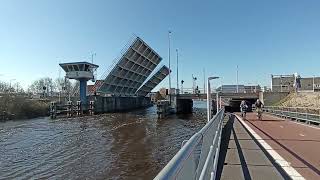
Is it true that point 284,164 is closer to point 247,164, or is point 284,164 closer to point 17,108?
point 247,164

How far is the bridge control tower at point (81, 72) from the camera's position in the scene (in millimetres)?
66438

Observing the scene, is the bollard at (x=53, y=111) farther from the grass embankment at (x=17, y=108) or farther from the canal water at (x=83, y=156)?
the canal water at (x=83, y=156)

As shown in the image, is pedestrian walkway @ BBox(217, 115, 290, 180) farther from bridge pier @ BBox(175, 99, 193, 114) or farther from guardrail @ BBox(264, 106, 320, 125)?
bridge pier @ BBox(175, 99, 193, 114)

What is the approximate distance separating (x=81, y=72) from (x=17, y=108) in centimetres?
1499

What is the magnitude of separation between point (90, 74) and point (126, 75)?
262 inches

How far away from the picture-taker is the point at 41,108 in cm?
6091

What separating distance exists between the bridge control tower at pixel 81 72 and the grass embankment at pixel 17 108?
→ 9874 millimetres

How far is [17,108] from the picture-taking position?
5444 centimetres

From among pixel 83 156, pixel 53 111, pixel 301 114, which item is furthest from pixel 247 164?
pixel 53 111

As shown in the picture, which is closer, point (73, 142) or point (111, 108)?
point (73, 142)

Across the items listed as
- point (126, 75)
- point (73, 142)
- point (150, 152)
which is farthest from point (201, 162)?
point (126, 75)

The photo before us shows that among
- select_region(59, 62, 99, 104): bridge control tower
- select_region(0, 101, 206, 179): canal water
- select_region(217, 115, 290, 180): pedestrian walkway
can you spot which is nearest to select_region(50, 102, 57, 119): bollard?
select_region(59, 62, 99, 104): bridge control tower

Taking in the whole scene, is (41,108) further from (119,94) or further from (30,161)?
(30,161)

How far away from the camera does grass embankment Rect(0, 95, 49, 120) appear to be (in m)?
51.9
